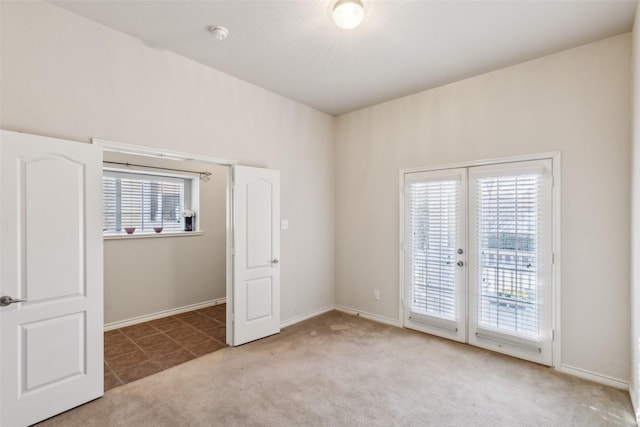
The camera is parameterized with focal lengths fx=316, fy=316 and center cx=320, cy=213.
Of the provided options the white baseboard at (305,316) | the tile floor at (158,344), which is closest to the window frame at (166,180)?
the tile floor at (158,344)

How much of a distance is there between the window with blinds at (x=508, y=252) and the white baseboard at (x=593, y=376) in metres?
0.36

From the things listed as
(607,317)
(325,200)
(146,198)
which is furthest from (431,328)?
(146,198)

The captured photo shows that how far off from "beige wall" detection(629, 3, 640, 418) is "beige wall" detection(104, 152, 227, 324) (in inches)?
199

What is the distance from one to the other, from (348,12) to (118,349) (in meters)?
3.98

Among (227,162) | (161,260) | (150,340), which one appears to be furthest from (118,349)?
(227,162)

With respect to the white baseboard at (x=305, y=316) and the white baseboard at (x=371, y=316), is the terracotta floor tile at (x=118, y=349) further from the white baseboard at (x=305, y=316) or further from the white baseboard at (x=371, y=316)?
the white baseboard at (x=371, y=316)

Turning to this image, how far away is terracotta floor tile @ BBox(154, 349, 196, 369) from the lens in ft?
10.3

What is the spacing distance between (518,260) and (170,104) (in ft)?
12.5

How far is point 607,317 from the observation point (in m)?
2.77

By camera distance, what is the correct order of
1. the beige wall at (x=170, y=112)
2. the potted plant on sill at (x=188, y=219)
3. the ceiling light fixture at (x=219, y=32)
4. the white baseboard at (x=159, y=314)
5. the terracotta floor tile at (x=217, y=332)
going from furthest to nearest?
the potted plant on sill at (x=188, y=219), the white baseboard at (x=159, y=314), the terracotta floor tile at (x=217, y=332), the ceiling light fixture at (x=219, y=32), the beige wall at (x=170, y=112)

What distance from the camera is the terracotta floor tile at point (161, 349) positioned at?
3.35 m

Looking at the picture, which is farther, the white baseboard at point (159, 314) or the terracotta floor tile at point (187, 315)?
the terracotta floor tile at point (187, 315)

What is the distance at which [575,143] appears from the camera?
2922mm

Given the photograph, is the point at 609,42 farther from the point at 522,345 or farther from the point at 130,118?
the point at 130,118
